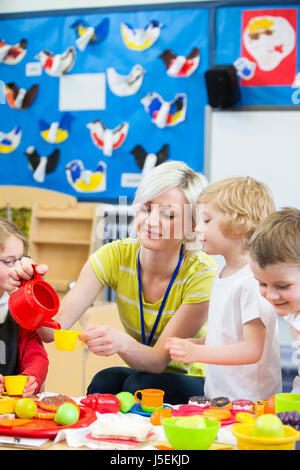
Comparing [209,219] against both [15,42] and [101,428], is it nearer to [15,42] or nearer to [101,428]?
[101,428]

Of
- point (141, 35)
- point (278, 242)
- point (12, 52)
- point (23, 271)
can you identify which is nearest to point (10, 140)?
point (12, 52)

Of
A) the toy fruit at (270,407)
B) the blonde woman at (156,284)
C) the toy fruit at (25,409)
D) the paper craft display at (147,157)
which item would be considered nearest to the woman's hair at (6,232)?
the blonde woman at (156,284)

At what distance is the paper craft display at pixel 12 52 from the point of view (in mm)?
3361

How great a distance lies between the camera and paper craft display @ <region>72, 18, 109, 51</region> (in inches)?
127

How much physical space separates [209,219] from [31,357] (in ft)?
1.69

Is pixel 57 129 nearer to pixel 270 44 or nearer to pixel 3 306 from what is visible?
pixel 270 44

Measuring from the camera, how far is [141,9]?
315cm

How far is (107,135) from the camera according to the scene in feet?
10.6

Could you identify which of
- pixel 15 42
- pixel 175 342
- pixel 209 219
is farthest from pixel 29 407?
pixel 15 42

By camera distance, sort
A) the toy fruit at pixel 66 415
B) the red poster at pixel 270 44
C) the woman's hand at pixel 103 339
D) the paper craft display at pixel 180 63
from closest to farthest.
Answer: the toy fruit at pixel 66 415 → the woman's hand at pixel 103 339 → the red poster at pixel 270 44 → the paper craft display at pixel 180 63

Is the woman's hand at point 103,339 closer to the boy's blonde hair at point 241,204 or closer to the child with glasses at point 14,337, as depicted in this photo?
the child with glasses at point 14,337

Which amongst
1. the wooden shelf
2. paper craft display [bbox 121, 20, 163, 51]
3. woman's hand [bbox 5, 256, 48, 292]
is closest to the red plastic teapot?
woman's hand [bbox 5, 256, 48, 292]

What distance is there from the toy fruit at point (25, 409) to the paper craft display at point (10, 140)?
2.57m

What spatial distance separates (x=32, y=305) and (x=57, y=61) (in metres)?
2.41
